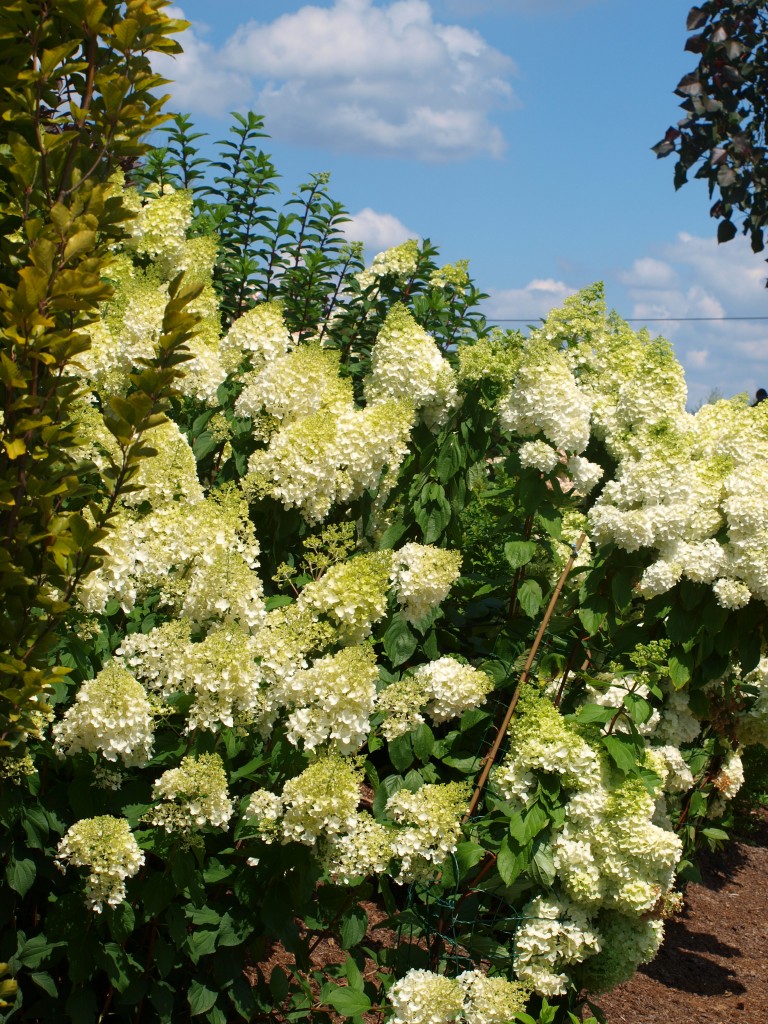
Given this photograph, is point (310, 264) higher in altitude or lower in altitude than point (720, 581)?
higher

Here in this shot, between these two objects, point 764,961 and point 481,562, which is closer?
point 481,562

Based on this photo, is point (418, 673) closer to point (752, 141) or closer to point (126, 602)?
point (126, 602)

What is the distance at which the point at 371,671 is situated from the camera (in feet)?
8.97

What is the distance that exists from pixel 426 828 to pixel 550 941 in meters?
0.85

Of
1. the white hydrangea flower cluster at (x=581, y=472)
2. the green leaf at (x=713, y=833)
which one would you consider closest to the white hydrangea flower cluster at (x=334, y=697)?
the white hydrangea flower cluster at (x=581, y=472)

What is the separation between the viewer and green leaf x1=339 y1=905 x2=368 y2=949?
3174mm

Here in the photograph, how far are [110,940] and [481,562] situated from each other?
8.18ft

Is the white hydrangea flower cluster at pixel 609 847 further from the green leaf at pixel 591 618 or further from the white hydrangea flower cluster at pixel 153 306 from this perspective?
the white hydrangea flower cluster at pixel 153 306

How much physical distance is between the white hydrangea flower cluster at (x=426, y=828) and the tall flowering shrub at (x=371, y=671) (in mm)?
13

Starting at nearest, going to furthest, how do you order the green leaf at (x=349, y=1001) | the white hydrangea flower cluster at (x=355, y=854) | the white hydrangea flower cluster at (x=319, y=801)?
the white hydrangea flower cluster at (x=319, y=801), the white hydrangea flower cluster at (x=355, y=854), the green leaf at (x=349, y=1001)

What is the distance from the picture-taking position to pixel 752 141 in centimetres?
697

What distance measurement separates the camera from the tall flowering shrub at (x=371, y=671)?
2715mm

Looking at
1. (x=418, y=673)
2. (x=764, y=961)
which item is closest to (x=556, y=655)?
(x=418, y=673)

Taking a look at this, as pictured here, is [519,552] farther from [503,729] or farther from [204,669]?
[204,669]
